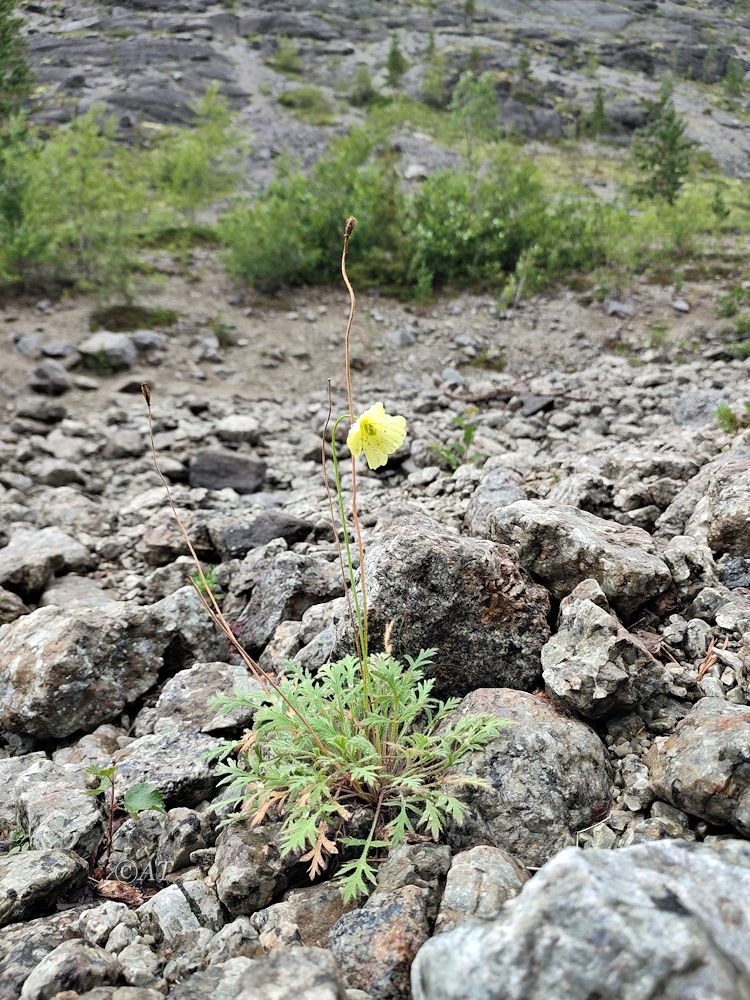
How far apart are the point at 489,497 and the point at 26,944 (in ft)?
11.2

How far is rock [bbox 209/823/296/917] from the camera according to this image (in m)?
2.25

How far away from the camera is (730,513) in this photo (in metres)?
3.35

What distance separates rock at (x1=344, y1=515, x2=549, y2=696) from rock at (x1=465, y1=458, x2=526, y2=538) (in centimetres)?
84

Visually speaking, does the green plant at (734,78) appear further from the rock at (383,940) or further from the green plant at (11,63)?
the green plant at (11,63)

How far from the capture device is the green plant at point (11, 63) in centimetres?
1582

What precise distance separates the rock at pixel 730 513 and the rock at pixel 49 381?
31.1 ft

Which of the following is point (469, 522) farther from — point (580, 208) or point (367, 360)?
point (580, 208)

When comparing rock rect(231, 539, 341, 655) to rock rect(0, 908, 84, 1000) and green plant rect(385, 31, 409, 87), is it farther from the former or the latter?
green plant rect(385, 31, 409, 87)

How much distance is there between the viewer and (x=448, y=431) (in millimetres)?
7766

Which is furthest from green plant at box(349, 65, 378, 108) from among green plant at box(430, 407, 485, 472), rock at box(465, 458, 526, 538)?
rock at box(465, 458, 526, 538)

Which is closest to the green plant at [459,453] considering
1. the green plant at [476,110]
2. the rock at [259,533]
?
the rock at [259,533]

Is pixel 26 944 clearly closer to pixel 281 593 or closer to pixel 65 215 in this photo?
pixel 281 593

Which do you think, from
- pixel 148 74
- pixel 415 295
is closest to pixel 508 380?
pixel 415 295

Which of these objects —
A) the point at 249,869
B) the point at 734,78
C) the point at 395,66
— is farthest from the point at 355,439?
the point at 395,66
